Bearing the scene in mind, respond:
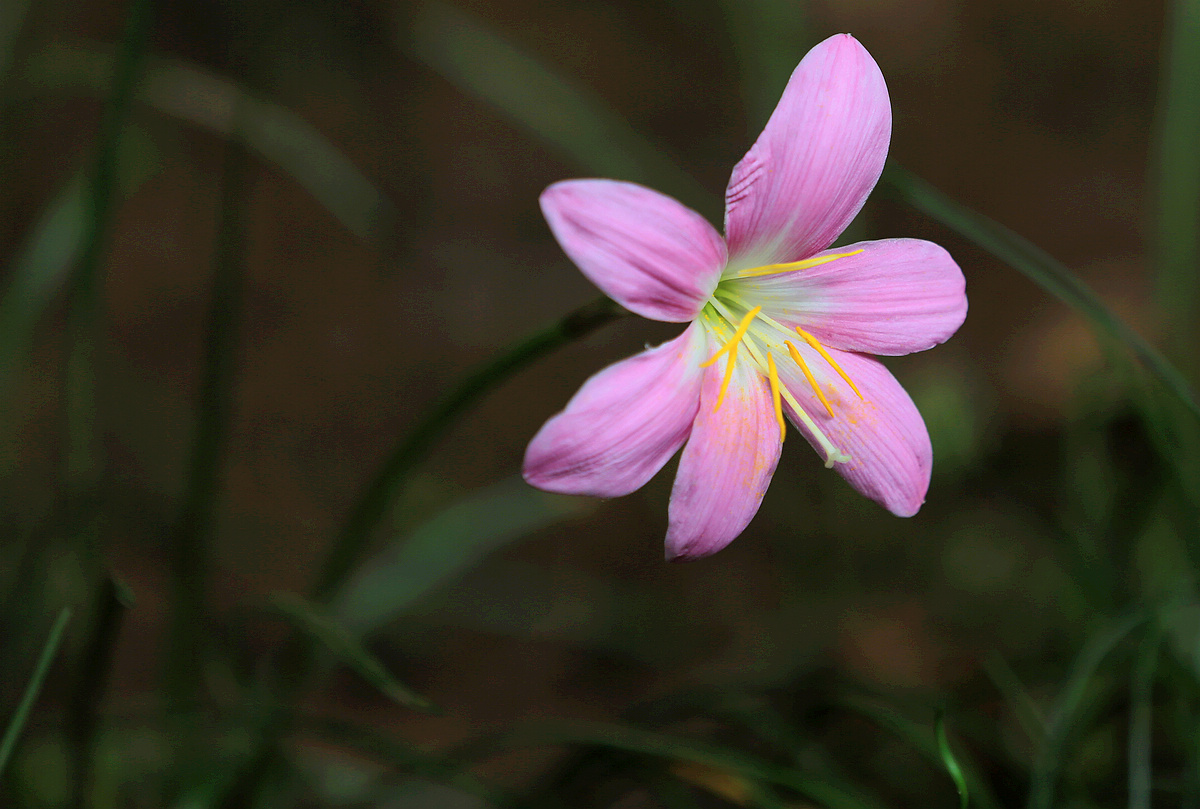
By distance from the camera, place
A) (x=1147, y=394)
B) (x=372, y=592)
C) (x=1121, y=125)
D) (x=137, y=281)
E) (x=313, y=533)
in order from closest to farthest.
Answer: (x=1147, y=394) → (x=372, y=592) → (x=313, y=533) → (x=137, y=281) → (x=1121, y=125)

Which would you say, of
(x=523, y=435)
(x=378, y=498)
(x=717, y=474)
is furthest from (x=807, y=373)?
(x=523, y=435)

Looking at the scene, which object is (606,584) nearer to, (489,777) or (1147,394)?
(489,777)

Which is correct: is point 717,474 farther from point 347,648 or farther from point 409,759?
point 409,759

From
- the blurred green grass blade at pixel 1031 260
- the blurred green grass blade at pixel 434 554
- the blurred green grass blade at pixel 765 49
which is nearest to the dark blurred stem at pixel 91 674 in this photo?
the blurred green grass blade at pixel 434 554

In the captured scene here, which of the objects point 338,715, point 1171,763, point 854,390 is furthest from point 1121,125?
point 338,715

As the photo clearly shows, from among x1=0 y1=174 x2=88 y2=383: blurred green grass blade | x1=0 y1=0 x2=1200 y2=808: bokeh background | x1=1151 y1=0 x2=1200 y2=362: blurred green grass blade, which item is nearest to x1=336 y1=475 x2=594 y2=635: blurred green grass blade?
x1=0 y1=0 x2=1200 y2=808: bokeh background

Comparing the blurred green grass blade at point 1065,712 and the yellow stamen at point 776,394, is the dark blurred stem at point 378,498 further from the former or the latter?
the blurred green grass blade at point 1065,712
